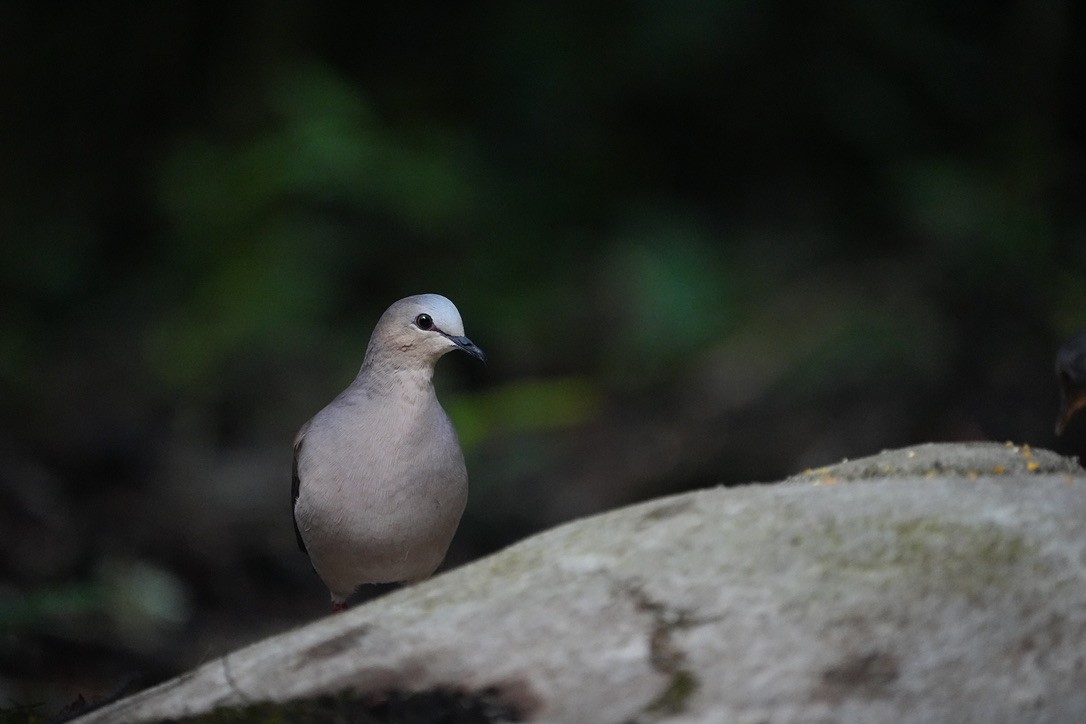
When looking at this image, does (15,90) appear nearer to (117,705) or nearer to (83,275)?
(83,275)

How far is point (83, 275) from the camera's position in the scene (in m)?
7.40

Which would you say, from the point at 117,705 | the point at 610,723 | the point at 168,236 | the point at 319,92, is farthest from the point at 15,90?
the point at 610,723

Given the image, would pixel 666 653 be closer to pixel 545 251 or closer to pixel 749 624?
pixel 749 624

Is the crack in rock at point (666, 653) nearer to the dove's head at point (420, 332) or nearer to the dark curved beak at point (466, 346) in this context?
the dark curved beak at point (466, 346)

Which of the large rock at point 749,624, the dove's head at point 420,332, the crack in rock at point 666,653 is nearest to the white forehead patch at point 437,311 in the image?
the dove's head at point 420,332

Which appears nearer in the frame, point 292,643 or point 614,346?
point 292,643

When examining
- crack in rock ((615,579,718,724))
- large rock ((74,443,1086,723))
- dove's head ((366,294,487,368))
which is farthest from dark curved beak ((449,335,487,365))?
crack in rock ((615,579,718,724))

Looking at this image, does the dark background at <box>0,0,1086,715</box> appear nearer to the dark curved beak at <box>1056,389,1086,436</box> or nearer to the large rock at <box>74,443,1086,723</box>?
the dark curved beak at <box>1056,389,1086,436</box>

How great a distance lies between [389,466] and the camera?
10.8ft

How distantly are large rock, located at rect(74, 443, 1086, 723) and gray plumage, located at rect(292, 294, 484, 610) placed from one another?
514 millimetres

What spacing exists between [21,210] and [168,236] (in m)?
0.89

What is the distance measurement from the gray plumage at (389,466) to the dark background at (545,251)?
293cm

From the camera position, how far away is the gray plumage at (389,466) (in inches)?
128

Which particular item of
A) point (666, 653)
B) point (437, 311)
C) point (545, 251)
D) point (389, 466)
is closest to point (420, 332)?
point (437, 311)
